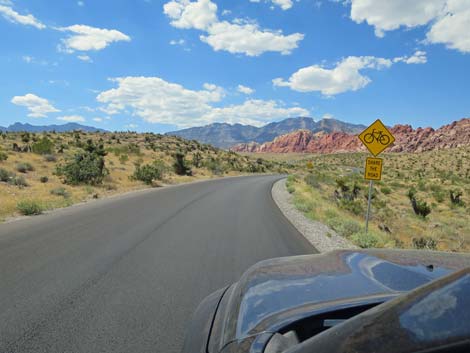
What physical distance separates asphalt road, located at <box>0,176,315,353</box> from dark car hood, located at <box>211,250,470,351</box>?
63.0 inches

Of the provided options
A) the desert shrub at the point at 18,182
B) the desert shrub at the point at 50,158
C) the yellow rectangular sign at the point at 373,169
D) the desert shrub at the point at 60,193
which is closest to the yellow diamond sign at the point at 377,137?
the yellow rectangular sign at the point at 373,169

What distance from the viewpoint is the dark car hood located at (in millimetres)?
2078

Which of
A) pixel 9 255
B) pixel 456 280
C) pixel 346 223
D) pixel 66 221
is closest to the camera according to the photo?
pixel 456 280

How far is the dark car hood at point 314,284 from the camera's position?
208cm

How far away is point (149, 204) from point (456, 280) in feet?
46.8

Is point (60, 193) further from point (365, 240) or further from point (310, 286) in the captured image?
point (310, 286)

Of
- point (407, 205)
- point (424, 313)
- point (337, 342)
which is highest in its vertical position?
point (424, 313)

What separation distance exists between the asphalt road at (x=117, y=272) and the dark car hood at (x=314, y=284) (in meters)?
1.60


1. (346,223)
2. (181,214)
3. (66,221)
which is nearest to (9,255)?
(66,221)

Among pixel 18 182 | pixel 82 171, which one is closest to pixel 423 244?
pixel 82 171

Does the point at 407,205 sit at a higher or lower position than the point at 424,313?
lower

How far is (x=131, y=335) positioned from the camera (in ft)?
12.7

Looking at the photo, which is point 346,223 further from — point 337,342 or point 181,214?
point 337,342

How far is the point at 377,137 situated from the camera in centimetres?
1048
